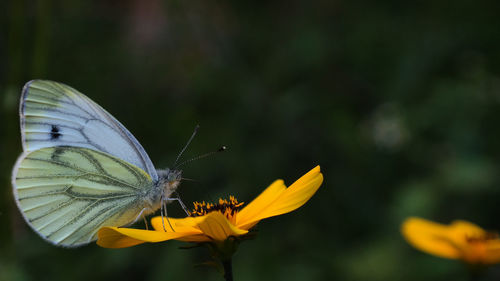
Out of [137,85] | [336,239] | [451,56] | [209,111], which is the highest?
[137,85]

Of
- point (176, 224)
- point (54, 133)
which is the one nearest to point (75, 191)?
point (54, 133)

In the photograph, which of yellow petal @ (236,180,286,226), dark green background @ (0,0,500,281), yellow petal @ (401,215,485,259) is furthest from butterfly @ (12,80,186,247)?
yellow petal @ (401,215,485,259)

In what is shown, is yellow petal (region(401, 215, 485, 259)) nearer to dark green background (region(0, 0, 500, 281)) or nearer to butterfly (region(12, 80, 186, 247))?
dark green background (region(0, 0, 500, 281))

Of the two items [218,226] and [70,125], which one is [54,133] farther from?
[218,226]

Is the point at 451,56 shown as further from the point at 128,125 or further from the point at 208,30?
the point at 128,125

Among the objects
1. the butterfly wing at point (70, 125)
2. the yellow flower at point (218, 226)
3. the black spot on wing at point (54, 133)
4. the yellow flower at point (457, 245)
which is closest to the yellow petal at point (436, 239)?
the yellow flower at point (457, 245)

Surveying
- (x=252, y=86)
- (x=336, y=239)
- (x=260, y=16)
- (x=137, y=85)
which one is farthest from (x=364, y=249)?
(x=260, y=16)
